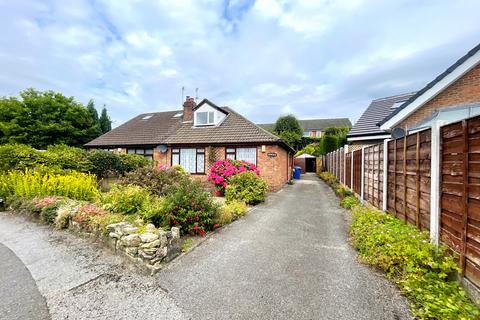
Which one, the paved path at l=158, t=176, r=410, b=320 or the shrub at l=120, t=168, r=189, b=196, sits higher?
the shrub at l=120, t=168, r=189, b=196

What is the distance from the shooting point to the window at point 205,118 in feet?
50.5

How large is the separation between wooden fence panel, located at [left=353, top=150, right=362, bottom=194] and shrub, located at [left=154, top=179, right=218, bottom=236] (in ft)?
18.7

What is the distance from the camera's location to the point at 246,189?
8852mm

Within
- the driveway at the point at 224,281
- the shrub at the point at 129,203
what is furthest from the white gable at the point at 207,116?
the driveway at the point at 224,281

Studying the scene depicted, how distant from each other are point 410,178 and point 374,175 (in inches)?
87.0

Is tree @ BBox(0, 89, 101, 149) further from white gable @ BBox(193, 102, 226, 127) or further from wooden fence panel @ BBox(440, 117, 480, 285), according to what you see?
wooden fence panel @ BBox(440, 117, 480, 285)

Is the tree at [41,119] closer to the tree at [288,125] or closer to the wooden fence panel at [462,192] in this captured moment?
the tree at [288,125]

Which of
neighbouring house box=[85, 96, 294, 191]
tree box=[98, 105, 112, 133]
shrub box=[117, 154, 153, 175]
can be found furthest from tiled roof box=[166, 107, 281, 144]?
tree box=[98, 105, 112, 133]

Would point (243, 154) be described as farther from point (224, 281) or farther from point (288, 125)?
point (288, 125)

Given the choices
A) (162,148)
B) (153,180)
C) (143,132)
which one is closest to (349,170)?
(153,180)

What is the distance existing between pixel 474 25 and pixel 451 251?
6.59 metres

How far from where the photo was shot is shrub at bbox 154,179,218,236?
5.01 meters

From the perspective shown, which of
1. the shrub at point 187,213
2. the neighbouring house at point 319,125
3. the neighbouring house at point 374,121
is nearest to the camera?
the shrub at point 187,213

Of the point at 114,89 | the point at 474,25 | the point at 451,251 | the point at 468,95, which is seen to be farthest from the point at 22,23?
the point at 468,95
